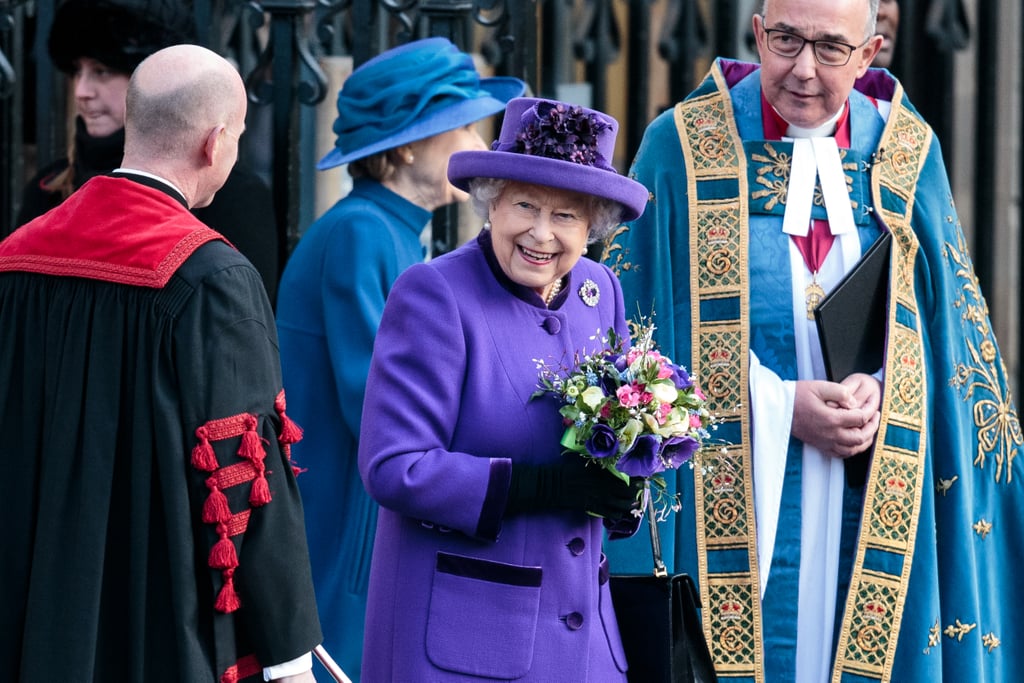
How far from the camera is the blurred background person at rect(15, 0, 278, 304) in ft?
15.9

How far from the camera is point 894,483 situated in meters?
4.21

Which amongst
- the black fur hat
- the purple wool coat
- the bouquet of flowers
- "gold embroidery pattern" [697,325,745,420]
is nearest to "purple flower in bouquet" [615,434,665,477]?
the bouquet of flowers

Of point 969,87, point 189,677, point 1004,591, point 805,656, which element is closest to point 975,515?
point 1004,591

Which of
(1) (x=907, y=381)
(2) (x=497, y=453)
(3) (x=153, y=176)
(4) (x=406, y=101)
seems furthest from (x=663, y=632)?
(4) (x=406, y=101)

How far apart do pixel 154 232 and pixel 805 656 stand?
1954mm

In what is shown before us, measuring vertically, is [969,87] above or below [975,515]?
above

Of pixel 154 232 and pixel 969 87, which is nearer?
pixel 154 232

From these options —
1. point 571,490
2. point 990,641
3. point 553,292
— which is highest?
point 553,292

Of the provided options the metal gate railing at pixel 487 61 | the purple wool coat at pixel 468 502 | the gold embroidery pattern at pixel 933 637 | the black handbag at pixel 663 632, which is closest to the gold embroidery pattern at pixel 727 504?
the gold embroidery pattern at pixel 933 637

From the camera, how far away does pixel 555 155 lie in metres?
3.32

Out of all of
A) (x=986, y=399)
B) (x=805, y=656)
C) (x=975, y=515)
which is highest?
(x=986, y=399)

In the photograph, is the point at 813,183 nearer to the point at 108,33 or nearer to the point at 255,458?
the point at 255,458

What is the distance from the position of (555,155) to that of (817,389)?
1085 millimetres

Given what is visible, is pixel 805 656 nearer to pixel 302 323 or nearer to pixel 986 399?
pixel 986 399
